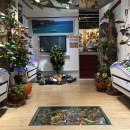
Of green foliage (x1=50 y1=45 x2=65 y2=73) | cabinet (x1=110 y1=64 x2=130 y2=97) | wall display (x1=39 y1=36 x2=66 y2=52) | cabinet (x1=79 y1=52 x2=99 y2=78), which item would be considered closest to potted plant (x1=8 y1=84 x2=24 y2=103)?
cabinet (x1=110 y1=64 x2=130 y2=97)

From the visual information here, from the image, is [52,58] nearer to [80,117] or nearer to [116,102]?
[116,102]

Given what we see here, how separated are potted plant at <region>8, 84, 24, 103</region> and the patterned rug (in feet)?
1.86

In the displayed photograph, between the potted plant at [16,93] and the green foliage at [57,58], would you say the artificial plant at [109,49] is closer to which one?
the green foliage at [57,58]

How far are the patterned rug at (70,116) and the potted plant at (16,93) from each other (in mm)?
567

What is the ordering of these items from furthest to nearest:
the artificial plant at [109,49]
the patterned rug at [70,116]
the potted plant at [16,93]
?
1. the artificial plant at [109,49]
2. the potted plant at [16,93]
3. the patterned rug at [70,116]

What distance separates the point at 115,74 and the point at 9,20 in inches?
113

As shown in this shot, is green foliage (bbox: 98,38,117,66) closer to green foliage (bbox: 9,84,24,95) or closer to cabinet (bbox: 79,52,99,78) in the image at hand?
cabinet (bbox: 79,52,99,78)

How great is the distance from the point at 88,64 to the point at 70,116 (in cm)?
569

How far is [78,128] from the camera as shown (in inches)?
118

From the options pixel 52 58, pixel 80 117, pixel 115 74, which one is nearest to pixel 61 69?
pixel 52 58

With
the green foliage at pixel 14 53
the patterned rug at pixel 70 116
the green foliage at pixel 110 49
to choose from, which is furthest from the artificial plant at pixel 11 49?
the green foliage at pixel 110 49

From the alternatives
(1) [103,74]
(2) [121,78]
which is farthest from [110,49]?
(2) [121,78]

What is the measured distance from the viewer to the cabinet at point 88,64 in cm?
881

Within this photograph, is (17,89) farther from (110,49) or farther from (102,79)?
(110,49)
